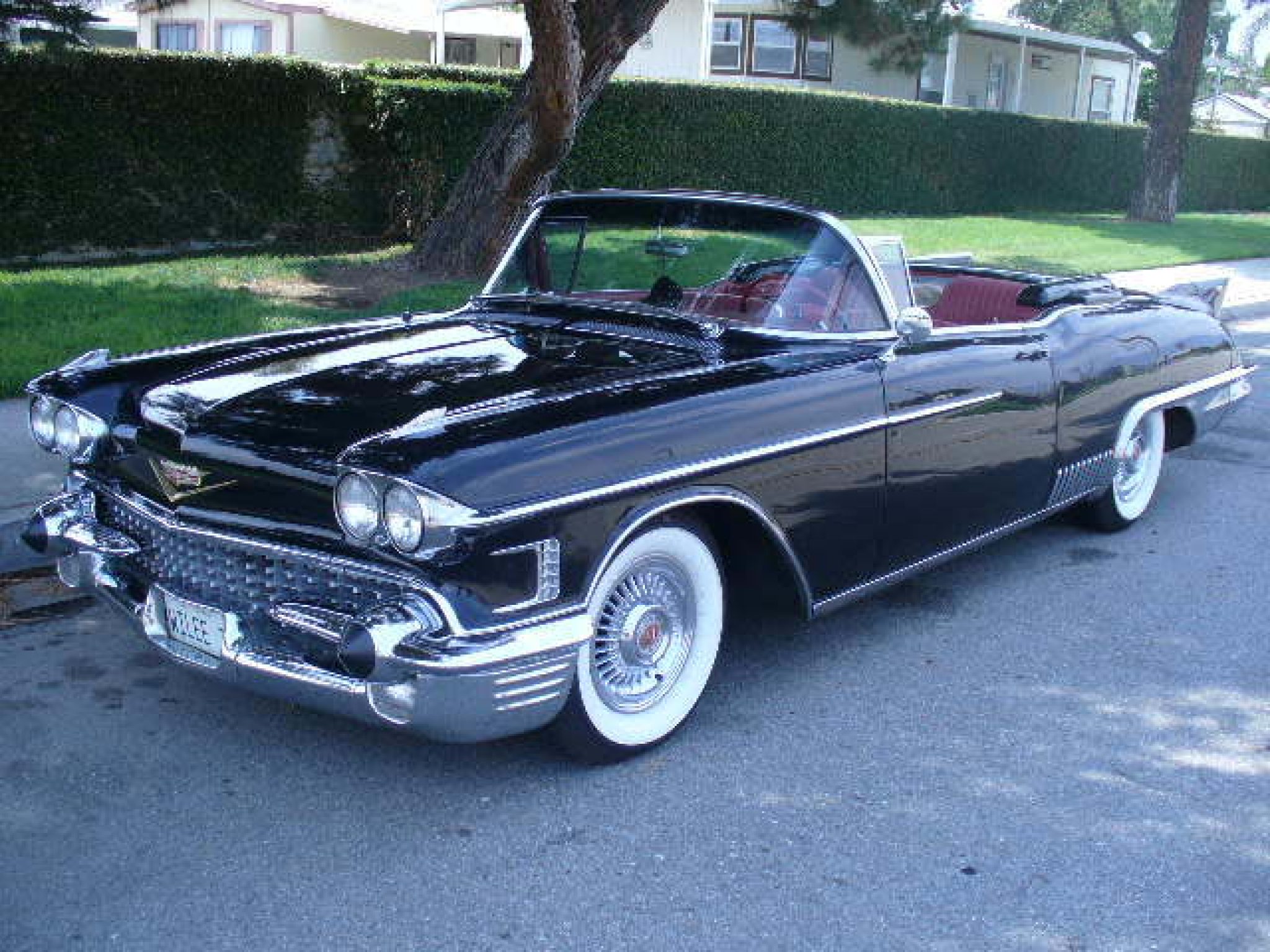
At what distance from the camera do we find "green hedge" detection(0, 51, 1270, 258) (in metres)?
12.1

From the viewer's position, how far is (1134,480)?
6.32m

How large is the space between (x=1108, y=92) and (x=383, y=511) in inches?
1489

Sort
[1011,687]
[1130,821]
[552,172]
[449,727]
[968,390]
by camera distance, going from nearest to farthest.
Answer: [449,727], [1130,821], [1011,687], [968,390], [552,172]

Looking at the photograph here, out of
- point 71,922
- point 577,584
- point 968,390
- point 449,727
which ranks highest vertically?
point 968,390

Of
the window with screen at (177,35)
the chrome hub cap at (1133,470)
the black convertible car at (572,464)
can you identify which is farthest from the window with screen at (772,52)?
the black convertible car at (572,464)

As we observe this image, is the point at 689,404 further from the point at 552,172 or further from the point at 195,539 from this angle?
the point at 552,172

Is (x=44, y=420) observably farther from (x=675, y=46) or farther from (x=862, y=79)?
(x=862, y=79)

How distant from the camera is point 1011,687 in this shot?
14.7 ft

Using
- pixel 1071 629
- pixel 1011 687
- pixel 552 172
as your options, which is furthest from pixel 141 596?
pixel 552 172

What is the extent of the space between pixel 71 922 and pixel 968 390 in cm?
329

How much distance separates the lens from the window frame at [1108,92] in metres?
36.4

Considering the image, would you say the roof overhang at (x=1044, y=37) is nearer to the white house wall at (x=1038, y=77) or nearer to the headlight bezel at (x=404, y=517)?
the white house wall at (x=1038, y=77)

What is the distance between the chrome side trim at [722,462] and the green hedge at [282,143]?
802 centimetres

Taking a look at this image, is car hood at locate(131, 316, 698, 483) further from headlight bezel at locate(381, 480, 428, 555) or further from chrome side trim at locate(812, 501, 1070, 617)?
chrome side trim at locate(812, 501, 1070, 617)
